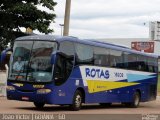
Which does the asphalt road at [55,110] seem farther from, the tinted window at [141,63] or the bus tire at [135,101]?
the tinted window at [141,63]

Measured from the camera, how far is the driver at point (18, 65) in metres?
21.8

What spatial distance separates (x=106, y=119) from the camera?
738 inches

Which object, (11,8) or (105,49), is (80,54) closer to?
(105,49)

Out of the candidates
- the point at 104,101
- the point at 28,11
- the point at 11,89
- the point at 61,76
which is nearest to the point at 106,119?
the point at 61,76

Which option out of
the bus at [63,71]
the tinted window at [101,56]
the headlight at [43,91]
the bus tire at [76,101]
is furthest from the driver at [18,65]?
the tinted window at [101,56]

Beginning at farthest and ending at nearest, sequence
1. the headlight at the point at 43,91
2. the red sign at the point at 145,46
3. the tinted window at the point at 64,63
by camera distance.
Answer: the red sign at the point at 145,46 → the tinted window at the point at 64,63 → the headlight at the point at 43,91

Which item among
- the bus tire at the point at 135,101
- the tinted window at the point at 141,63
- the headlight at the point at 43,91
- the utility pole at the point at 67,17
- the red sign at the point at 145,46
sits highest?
the red sign at the point at 145,46

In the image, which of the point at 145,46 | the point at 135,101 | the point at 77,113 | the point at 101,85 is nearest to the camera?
the point at 77,113

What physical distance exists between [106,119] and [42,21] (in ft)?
56.0

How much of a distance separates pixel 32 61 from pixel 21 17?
13.5 m

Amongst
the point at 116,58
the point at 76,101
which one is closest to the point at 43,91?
the point at 76,101

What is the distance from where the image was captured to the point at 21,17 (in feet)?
114

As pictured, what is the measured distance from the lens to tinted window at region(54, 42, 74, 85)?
2144 centimetres

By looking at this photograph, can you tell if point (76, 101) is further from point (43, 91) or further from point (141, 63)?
point (141, 63)
